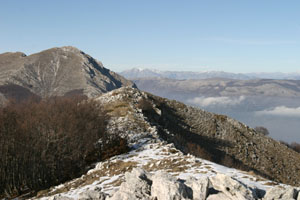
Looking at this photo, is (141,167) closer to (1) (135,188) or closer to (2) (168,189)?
(1) (135,188)

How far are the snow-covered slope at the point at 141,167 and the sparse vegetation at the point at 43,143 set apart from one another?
3601 millimetres

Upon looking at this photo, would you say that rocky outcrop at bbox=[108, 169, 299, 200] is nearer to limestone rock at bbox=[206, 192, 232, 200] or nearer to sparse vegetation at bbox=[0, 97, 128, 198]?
limestone rock at bbox=[206, 192, 232, 200]

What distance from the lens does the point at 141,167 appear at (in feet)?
86.7

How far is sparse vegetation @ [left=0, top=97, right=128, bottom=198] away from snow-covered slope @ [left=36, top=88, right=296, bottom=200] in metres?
3.60

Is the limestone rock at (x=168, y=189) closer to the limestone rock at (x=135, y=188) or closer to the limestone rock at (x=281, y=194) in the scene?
the limestone rock at (x=135, y=188)

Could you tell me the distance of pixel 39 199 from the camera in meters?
21.9

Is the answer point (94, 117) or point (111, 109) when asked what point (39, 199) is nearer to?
point (94, 117)

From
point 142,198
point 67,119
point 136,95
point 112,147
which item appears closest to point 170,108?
point 136,95

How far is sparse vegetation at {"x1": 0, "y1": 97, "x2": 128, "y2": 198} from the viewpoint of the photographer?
26219 mm

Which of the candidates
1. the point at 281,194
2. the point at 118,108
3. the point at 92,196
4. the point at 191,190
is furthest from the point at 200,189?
the point at 118,108

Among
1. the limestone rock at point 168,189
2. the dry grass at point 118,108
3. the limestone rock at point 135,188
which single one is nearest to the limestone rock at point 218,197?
the limestone rock at point 168,189

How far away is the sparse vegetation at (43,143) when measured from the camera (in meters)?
26.2

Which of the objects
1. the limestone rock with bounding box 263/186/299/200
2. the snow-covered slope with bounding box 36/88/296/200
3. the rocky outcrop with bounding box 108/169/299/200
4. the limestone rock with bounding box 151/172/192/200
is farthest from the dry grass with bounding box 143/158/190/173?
the limestone rock with bounding box 263/186/299/200

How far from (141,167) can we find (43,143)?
11.0 metres
